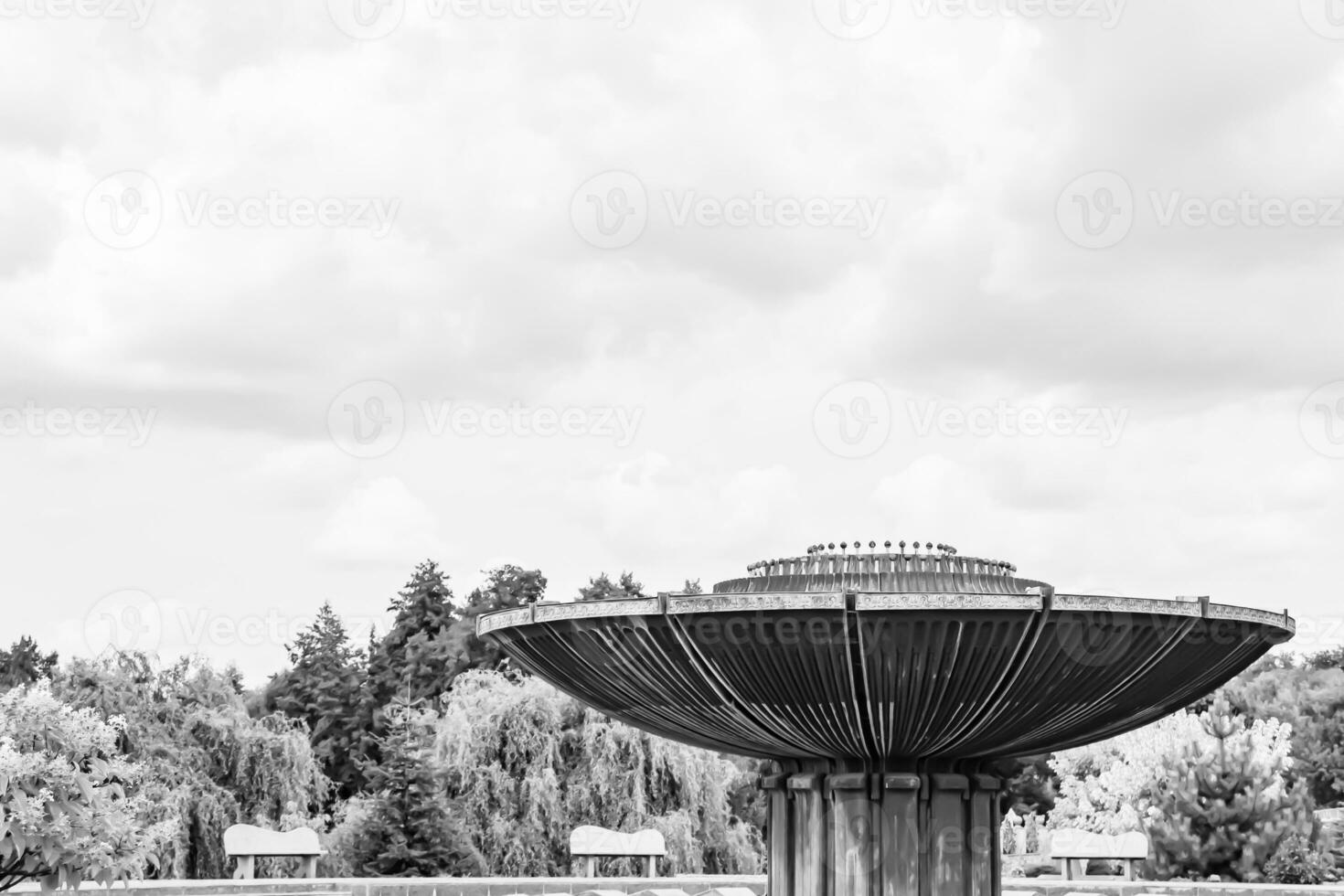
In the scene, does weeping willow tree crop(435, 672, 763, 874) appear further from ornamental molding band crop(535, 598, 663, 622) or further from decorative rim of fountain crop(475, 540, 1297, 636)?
ornamental molding band crop(535, 598, 663, 622)

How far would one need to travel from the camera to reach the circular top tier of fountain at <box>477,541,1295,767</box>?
6.81 meters

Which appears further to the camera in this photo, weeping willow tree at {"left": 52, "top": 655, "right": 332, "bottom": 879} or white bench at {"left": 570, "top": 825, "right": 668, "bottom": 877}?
weeping willow tree at {"left": 52, "top": 655, "right": 332, "bottom": 879}

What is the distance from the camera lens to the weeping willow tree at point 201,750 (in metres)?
20.9

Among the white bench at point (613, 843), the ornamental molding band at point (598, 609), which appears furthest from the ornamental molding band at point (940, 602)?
the white bench at point (613, 843)

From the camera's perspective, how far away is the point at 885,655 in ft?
22.6

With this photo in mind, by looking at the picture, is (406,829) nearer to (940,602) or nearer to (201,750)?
(201,750)

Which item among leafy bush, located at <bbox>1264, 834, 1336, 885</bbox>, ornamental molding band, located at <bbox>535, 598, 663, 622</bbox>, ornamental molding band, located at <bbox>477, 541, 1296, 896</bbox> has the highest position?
ornamental molding band, located at <bbox>535, 598, 663, 622</bbox>

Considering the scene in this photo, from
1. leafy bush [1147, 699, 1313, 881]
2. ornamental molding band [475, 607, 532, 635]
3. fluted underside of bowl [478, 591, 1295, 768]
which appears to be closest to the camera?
fluted underside of bowl [478, 591, 1295, 768]

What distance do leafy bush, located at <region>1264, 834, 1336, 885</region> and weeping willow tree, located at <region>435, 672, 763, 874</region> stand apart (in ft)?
28.1

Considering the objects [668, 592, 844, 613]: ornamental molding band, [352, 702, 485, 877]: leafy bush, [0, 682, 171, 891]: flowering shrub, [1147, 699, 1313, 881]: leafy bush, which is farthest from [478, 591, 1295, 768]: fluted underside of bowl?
[352, 702, 485, 877]: leafy bush

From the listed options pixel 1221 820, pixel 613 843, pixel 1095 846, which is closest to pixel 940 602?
pixel 613 843

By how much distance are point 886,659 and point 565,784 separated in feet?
50.6

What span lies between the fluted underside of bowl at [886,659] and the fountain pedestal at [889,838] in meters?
0.18

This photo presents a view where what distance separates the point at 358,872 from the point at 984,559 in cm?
1154
